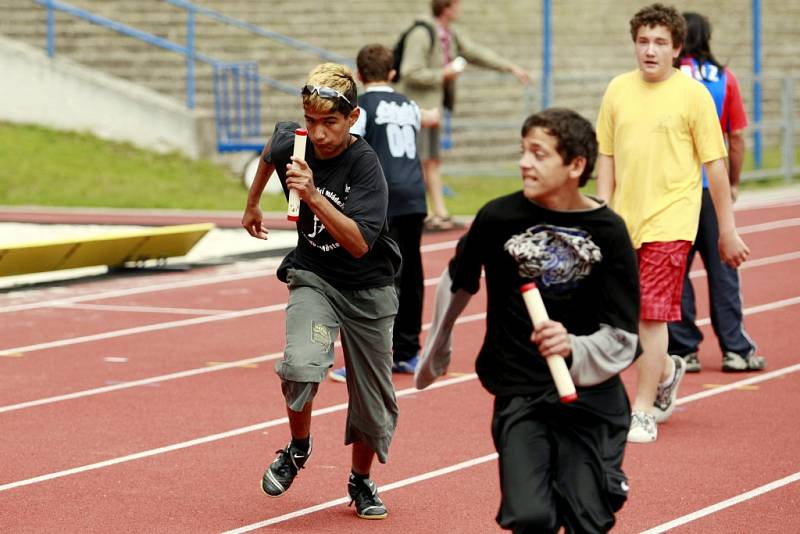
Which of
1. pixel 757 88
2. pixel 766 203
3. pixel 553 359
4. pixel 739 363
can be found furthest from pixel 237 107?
pixel 553 359

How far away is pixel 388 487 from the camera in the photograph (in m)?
6.77

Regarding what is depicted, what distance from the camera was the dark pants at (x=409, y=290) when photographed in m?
9.20

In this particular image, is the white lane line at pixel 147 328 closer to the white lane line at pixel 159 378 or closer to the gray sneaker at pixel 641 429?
the white lane line at pixel 159 378

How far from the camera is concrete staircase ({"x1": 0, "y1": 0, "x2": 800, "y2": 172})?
81.5 ft

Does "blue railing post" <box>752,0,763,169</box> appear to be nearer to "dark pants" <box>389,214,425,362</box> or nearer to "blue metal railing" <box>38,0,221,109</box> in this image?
"blue metal railing" <box>38,0,221,109</box>

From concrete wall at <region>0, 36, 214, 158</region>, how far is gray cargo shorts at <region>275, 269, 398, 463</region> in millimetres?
17246

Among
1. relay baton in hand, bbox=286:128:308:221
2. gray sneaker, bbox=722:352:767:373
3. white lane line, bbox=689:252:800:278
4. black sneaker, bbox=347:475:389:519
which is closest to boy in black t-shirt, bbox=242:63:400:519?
black sneaker, bbox=347:475:389:519

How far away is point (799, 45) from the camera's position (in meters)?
30.7

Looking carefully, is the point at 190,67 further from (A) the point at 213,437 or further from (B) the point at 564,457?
(B) the point at 564,457

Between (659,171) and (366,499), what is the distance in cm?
232


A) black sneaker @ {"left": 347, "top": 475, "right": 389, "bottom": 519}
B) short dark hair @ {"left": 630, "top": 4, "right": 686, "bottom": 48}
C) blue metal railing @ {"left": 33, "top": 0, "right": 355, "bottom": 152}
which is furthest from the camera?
blue metal railing @ {"left": 33, "top": 0, "right": 355, "bottom": 152}

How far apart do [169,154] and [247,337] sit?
12.7 metres

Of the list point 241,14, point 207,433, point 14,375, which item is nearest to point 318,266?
point 207,433

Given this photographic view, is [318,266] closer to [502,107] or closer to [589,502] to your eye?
[589,502]
